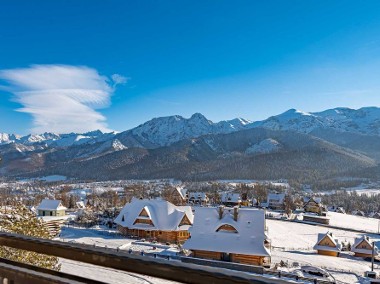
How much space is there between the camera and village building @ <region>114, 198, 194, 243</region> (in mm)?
34281

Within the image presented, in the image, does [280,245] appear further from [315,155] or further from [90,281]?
[315,155]

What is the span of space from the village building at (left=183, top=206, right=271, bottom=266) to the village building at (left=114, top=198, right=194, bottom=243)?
933cm

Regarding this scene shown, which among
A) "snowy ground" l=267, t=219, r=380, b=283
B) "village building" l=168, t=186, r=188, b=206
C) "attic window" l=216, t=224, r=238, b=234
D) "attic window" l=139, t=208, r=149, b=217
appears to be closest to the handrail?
"snowy ground" l=267, t=219, r=380, b=283

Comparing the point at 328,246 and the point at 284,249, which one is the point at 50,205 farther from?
the point at 328,246

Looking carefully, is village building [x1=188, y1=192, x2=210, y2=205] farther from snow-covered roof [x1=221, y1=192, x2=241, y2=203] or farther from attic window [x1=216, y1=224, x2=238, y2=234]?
attic window [x1=216, y1=224, x2=238, y2=234]

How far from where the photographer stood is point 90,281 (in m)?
1.66

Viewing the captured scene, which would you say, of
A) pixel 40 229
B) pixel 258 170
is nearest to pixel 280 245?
pixel 40 229

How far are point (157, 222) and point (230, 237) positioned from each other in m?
13.0

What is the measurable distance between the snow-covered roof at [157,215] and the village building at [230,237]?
940 cm

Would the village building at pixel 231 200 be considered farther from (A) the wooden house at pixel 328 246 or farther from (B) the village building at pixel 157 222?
(A) the wooden house at pixel 328 246

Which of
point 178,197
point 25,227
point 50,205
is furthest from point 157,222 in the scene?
point 178,197

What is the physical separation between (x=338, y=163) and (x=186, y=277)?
7746 inches

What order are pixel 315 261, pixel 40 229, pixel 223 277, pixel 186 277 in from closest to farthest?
pixel 223 277
pixel 186 277
pixel 40 229
pixel 315 261

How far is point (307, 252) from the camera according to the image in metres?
30.7
